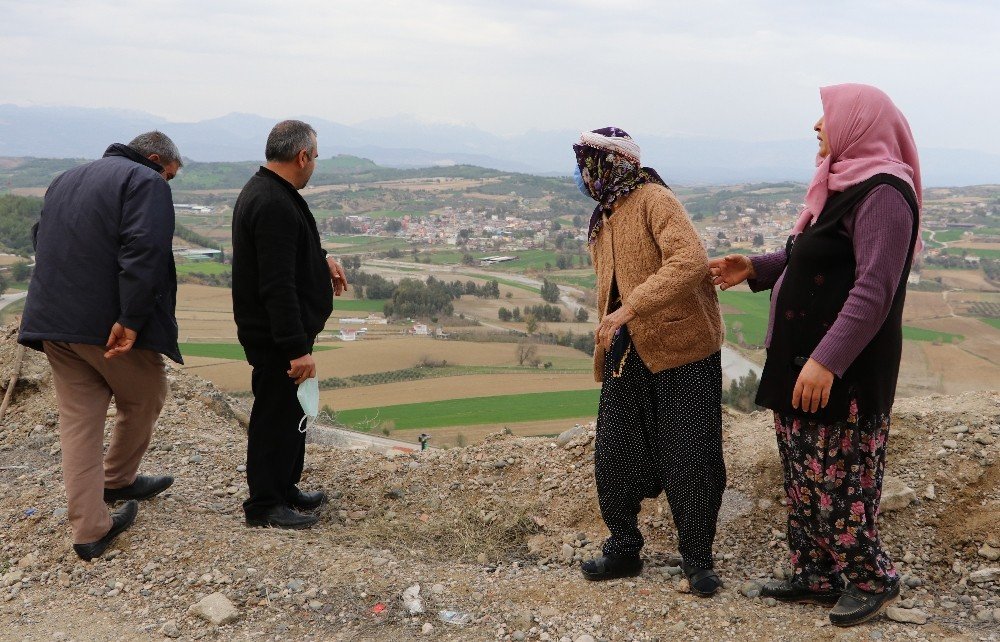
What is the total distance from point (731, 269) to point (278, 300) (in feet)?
6.56

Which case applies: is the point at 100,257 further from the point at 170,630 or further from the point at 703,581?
the point at 703,581

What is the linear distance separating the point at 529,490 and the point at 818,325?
222 cm

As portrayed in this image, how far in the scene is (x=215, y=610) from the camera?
9.70ft

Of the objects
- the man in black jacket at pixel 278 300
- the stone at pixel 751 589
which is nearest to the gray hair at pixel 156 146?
the man in black jacket at pixel 278 300

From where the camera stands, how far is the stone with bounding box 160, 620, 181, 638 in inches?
113

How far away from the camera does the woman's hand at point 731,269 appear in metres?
3.03

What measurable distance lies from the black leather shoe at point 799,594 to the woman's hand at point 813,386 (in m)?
0.82

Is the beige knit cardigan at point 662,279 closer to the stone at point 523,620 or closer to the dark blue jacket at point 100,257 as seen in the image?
the stone at point 523,620

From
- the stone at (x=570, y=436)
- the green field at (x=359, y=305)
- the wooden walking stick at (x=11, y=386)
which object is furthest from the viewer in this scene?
the green field at (x=359, y=305)

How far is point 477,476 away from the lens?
450 cm

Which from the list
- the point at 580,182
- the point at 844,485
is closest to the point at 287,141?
the point at 580,182

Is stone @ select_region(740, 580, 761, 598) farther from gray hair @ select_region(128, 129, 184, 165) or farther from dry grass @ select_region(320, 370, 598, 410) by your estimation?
dry grass @ select_region(320, 370, 598, 410)

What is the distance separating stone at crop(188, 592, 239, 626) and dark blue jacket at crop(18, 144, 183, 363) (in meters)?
1.21

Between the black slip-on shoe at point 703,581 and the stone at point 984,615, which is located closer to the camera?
the stone at point 984,615
